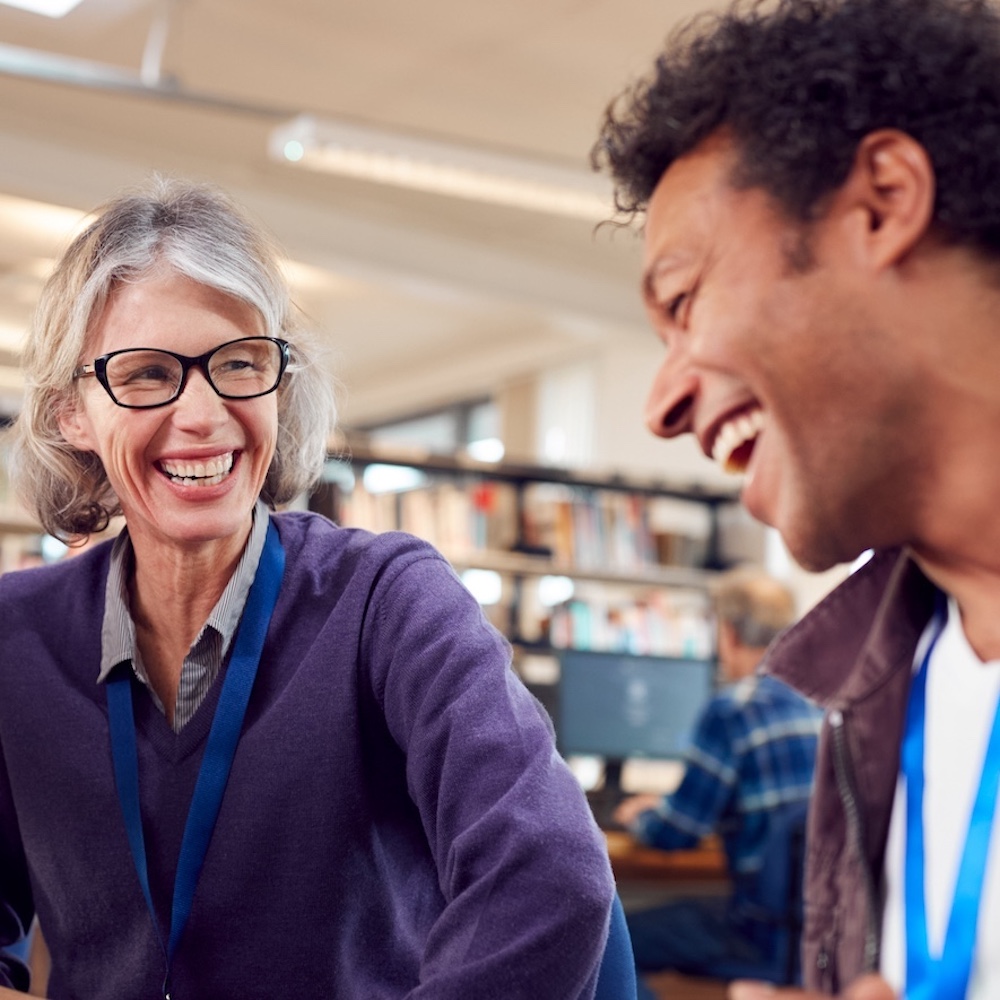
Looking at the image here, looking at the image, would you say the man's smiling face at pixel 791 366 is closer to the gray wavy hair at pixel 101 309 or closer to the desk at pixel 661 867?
the gray wavy hair at pixel 101 309

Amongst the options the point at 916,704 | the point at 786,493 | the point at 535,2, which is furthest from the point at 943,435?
the point at 535,2

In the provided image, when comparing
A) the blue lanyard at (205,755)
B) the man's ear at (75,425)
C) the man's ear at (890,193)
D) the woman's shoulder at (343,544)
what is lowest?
the blue lanyard at (205,755)

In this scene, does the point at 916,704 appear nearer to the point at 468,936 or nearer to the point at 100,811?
the point at 468,936

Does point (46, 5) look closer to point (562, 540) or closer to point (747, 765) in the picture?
point (562, 540)

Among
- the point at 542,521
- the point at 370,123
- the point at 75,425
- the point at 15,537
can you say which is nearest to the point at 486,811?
the point at 75,425

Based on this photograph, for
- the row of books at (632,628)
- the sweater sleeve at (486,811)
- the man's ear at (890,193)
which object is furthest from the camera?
the row of books at (632,628)

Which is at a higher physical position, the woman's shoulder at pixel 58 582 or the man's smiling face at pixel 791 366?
the man's smiling face at pixel 791 366

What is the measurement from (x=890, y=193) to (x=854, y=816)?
440mm

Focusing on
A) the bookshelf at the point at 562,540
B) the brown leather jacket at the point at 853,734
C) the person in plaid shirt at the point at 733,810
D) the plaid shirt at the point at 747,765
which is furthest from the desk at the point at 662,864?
the brown leather jacket at the point at 853,734

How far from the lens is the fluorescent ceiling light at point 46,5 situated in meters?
5.27

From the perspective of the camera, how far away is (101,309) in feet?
4.72

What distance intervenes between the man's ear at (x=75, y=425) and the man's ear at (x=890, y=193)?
3.22 feet

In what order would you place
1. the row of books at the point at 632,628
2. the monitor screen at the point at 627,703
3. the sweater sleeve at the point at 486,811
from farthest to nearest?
the row of books at the point at 632,628, the monitor screen at the point at 627,703, the sweater sleeve at the point at 486,811

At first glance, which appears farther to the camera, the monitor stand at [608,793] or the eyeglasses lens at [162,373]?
the monitor stand at [608,793]
